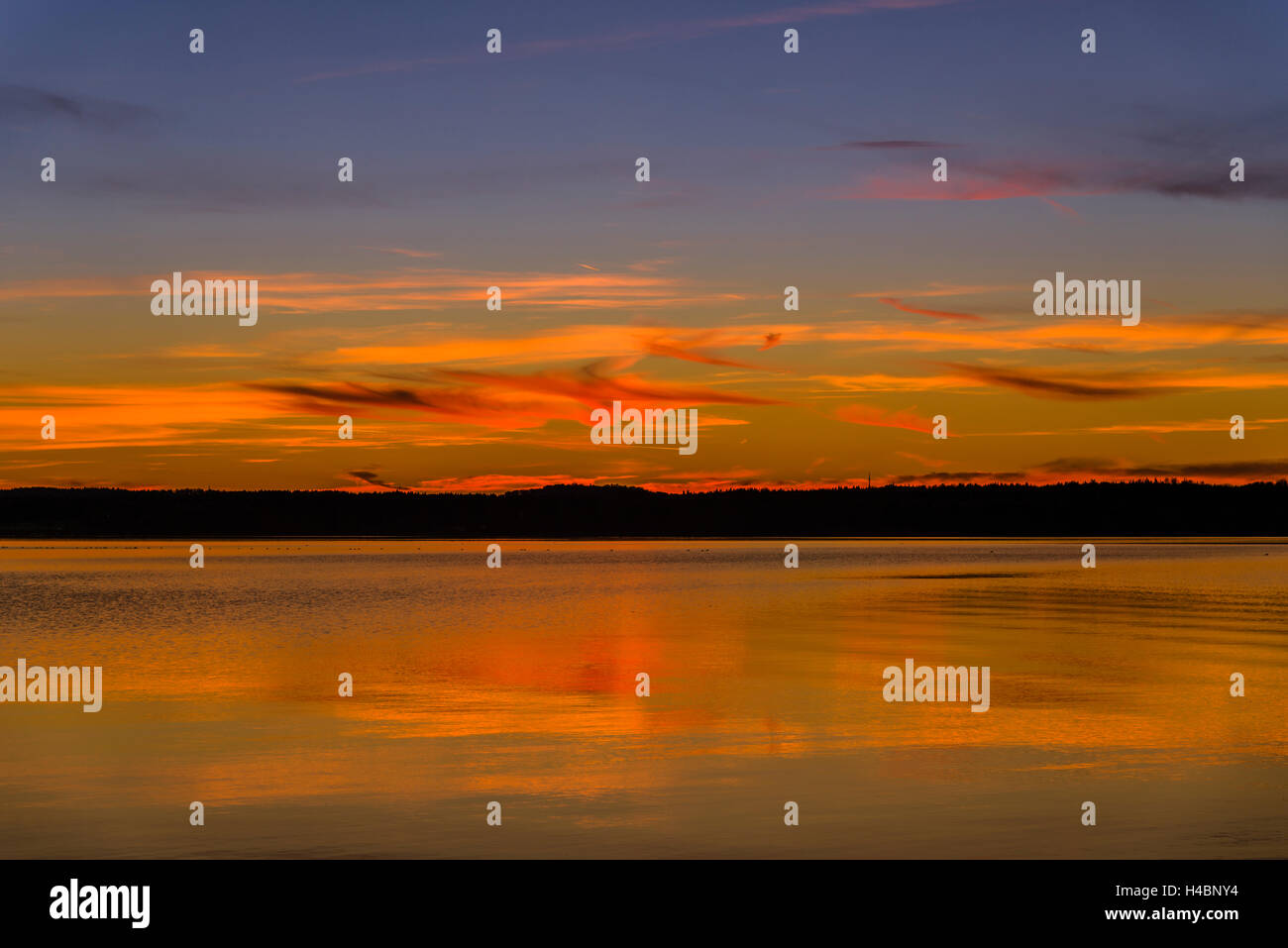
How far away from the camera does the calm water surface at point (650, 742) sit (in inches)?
609

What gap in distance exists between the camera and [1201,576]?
8675 centimetres

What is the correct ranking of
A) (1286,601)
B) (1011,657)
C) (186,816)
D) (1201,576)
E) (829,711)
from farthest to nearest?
1. (1201,576)
2. (1286,601)
3. (1011,657)
4. (829,711)
5. (186,816)

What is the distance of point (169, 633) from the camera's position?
143 feet

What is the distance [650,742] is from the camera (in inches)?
838

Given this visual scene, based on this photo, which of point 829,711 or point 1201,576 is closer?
point 829,711

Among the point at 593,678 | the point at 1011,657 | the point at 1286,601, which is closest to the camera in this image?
the point at 593,678

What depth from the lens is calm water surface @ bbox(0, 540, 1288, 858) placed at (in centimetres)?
1547

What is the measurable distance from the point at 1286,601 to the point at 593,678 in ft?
134
